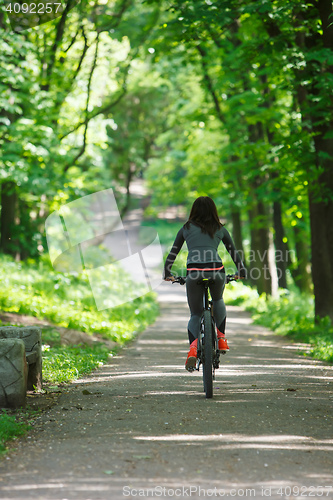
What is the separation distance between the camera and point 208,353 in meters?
6.72

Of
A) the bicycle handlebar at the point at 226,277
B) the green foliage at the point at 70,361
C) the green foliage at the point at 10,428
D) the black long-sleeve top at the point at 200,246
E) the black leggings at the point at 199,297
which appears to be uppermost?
the black long-sleeve top at the point at 200,246

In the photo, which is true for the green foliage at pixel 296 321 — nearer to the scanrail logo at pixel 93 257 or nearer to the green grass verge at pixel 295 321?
the green grass verge at pixel 295 321

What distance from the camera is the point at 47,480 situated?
420cm

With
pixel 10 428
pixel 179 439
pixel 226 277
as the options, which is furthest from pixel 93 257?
pixel 179 439

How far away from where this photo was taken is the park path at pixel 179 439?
411 centimetres

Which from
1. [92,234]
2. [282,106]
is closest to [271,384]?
[282,106]

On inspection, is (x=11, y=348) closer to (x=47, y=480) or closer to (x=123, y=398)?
(x=123, y=398)

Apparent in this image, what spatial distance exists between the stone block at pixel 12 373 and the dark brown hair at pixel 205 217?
234 cm

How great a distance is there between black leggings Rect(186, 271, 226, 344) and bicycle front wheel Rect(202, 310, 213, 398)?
6.5 inches

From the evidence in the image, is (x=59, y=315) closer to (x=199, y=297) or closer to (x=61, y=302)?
(x=61, y=302)

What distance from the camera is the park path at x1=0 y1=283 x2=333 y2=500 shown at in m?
4.11

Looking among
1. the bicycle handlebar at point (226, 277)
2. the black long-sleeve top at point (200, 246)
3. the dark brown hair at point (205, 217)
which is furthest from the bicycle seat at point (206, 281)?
the dark brown hair at point (205, 217)

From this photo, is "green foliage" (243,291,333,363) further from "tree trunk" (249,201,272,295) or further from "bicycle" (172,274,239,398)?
"bicycle" (172,274,239,398)

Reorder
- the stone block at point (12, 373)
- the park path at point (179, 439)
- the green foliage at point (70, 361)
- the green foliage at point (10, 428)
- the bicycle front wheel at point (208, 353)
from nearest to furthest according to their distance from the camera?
the park path at point (179, 439), the green foliage at point (10, 428), the stone block at point (12, 373), the bicycle front wheel at point (208, 353), the green foliage at point (70, 361)
